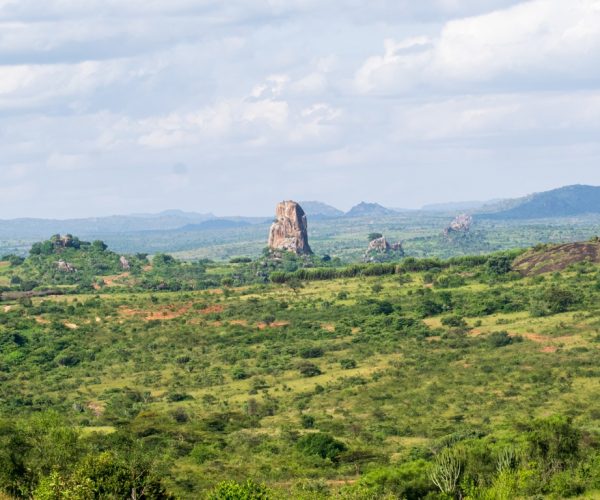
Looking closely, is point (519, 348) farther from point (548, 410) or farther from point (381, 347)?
point (548, 410)

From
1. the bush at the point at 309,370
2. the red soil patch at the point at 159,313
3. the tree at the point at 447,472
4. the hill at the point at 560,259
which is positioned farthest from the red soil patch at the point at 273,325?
the tree at the point at 447,472

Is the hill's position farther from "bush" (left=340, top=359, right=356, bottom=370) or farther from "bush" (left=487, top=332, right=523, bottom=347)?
"bush" (left=340, top=359, right=356, bottom=370)

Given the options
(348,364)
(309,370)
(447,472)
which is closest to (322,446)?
(447,472)

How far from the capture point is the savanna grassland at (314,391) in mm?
69688

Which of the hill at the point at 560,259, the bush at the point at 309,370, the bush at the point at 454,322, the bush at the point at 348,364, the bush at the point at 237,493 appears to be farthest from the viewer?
the hill at the point at 560,259

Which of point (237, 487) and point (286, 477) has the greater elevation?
point (237, 487)

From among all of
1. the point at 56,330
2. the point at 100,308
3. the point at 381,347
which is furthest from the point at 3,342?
the point at 381,347

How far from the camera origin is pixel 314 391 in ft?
389

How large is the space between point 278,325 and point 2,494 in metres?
103

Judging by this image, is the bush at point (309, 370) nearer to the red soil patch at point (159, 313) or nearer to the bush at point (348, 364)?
the bush at point (348, 364)

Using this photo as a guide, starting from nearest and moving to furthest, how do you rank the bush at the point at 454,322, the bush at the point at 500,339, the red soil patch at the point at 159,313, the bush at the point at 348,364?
1. the bush at the point at 348,364
2. the bush at the point at 500,339
3. the bush at the point at 454,322
4. the red soil patch at the point at 159,313

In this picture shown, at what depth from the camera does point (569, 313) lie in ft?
488

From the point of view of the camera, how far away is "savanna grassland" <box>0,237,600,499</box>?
6969 centimetres

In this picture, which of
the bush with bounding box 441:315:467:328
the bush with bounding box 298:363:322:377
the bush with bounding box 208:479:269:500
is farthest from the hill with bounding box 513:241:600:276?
the bush with bounding box 208:479:269:500
